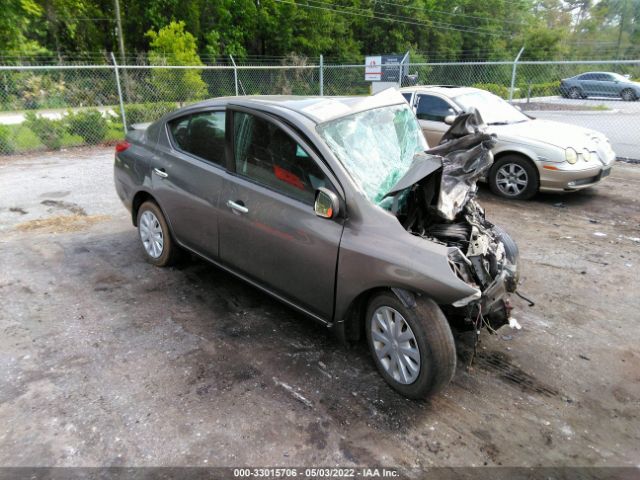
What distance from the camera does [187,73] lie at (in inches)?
573

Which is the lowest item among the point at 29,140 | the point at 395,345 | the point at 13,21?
the point at 29,140

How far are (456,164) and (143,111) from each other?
11591 millimetres

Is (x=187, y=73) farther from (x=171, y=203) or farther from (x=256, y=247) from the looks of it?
(x=256, y=247)

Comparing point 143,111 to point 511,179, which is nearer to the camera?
point 511,179

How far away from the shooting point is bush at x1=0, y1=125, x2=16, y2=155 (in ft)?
35.5

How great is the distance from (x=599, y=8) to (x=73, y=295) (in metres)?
82.9

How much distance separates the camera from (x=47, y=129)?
11.5m

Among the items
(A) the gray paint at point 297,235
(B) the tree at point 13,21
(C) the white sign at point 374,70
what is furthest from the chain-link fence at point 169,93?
(A) the gray paint at point 297,235

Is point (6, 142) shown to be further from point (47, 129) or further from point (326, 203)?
point (326, 203)

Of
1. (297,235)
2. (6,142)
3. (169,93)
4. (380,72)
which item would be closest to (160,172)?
(297,235)

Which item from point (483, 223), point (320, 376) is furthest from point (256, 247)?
point (483, 223)

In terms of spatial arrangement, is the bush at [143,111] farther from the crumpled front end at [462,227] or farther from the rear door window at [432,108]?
the crumpled front end at [462,227]

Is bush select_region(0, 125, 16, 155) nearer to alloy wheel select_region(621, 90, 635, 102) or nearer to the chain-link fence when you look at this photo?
the chain-link fence

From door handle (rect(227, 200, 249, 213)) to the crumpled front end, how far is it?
1.10 m
